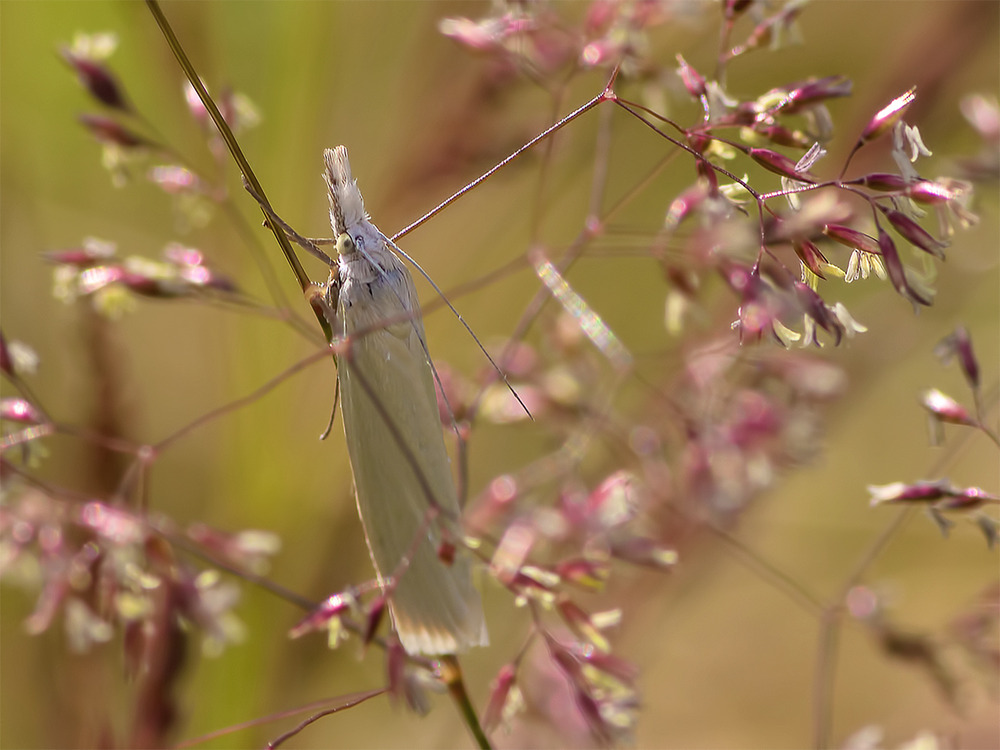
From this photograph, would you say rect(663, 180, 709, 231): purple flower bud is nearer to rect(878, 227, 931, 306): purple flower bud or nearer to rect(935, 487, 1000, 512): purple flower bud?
rect(878, 227, 931, 306): purple flower bud

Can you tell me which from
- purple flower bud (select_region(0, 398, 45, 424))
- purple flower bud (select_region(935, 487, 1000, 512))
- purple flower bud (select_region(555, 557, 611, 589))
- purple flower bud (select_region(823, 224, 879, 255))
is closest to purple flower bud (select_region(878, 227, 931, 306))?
purple flower bud (select_region(823, 224, 879, 255))

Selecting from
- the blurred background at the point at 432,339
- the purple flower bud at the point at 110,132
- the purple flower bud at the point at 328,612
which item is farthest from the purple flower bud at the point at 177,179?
the purple flower bud at the point at 328,612

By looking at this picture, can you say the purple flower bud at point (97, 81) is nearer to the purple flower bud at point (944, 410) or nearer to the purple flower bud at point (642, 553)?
the purple flower bud at point (642, 553)

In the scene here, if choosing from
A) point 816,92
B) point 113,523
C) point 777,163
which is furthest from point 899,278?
point 113,523

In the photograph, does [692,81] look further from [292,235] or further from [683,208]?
[292,235]

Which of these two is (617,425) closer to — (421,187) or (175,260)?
(421,187)

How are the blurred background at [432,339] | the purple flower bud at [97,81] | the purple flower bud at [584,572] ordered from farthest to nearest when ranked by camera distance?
the blurred background at [432,339], the purple flower bud at [97,81], the purple flower bud at [584,572]

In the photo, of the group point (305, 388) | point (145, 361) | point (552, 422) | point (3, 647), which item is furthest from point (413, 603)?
point (145, 361)
